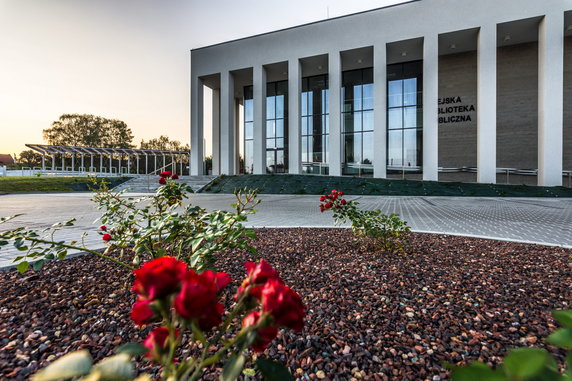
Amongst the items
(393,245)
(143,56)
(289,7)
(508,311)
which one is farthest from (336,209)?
(143,56)

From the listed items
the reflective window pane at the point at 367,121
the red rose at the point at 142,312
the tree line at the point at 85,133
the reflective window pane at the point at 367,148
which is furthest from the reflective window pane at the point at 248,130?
the tree line at the point at 85,133

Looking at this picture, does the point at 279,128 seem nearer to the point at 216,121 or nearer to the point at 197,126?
the point at 216,121

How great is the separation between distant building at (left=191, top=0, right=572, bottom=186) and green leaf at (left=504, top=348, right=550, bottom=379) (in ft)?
60.8

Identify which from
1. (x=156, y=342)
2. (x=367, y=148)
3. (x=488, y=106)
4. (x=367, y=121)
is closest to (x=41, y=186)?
(x=367, y=148)

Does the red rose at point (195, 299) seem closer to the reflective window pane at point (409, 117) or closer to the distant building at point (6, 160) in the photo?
the reflective window pane at point (409, 117)

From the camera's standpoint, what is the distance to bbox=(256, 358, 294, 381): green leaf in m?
0.70

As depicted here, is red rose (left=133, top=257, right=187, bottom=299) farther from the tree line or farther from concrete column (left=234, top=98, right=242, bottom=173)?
the tree line

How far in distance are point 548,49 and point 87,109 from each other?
6141cm

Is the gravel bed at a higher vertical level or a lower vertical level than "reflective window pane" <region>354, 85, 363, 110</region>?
lower

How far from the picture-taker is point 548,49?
15.2 meters

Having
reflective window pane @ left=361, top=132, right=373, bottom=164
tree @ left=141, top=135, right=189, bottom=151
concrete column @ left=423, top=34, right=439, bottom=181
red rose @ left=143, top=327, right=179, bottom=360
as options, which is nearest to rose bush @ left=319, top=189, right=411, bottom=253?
red rose @ left=143, top=327, right=179, bottom=360

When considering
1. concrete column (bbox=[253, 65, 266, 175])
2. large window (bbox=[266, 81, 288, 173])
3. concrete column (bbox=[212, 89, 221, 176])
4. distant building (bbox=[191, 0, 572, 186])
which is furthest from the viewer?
concrete column (bbox=[212, 89, 221, 176])

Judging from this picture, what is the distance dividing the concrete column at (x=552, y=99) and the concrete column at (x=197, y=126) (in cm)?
2200

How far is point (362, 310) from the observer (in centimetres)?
213
